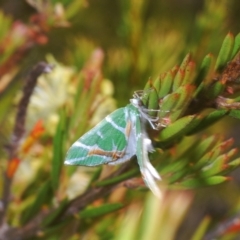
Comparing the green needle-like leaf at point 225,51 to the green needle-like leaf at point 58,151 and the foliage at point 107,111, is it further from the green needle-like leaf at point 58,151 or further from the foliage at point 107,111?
the green needle-like leaf at point 58,151

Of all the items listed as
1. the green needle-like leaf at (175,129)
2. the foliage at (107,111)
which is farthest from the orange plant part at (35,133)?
the green needle-like leaf at (175,129)

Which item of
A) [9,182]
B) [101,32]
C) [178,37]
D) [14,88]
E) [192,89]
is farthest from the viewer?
[101,32]

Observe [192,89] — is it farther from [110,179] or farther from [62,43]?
[62,43]

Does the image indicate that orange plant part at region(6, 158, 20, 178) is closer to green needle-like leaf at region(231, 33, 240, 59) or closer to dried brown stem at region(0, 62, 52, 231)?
dried brown stem at region(0, 62, 52, 231)

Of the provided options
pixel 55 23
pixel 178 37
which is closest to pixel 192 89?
pixel 55 23

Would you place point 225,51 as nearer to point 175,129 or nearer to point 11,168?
point 175,129

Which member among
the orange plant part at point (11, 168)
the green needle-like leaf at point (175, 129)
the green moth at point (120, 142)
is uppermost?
the orange plant part at point (11, 168)

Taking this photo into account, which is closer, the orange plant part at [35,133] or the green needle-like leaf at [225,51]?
the green needle-like leaf at [225,51]

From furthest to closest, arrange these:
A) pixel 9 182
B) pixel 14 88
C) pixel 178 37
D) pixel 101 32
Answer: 1. pixel 101 32
2. pixel 178 37
3. pixel 14 88
4. pixel 9 182

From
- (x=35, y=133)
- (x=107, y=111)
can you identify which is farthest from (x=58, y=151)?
(x=107, y=111)
